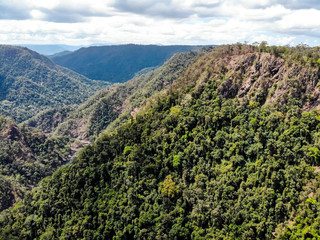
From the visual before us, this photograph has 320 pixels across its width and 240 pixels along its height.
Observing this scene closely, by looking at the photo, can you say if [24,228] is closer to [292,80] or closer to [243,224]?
[243,224]

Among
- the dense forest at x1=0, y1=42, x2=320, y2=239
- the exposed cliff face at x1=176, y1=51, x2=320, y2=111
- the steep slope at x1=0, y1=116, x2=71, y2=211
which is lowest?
the steep slope at x1=0, y1=116, x2=71, y2=211

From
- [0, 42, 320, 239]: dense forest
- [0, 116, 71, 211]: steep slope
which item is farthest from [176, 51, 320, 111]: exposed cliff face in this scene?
[0, 116, 71, 211]: steep slope

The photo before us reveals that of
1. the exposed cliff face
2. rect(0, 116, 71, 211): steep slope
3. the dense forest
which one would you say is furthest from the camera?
rect(0, 116, 71, 211): steep slope

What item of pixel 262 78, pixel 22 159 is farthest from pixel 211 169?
pixel 22 159

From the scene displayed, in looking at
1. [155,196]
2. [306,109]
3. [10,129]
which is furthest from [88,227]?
[10,129]

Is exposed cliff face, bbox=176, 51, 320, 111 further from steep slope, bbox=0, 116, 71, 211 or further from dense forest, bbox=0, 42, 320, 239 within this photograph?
steep slope, bbox=0, 116, 71, 211
